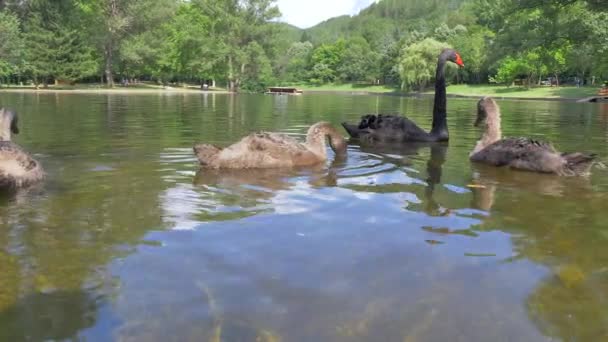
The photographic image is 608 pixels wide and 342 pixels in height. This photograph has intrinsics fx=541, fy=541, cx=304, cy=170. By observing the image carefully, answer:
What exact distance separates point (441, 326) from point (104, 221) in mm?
3442

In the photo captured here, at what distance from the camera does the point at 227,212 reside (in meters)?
5.61

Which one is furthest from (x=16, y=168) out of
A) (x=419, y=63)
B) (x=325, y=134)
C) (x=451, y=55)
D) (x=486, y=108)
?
(x=419, y=63)

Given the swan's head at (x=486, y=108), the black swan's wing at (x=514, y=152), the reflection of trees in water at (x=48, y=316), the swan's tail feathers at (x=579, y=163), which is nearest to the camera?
the reflection of trees in water at (x=48, y=316)

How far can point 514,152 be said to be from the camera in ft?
28.5

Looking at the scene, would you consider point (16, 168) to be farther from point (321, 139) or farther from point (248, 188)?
point (321, 139)

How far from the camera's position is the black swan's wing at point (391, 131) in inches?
487

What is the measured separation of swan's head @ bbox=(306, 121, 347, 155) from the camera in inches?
365

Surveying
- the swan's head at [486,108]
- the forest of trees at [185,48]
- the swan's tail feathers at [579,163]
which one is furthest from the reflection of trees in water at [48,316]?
the forest of trees at [185,48]

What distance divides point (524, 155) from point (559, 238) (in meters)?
3.95

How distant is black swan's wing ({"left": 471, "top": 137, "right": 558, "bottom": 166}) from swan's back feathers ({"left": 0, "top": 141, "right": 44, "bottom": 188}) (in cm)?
692

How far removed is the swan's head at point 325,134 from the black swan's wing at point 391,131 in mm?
2801

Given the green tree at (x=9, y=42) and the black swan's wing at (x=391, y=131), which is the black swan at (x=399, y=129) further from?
the green tree at (x=9, y=42)

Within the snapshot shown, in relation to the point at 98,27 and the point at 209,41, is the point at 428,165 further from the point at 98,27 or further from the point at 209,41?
the point at 209,41

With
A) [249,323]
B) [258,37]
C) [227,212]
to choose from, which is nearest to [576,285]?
[249,323]
